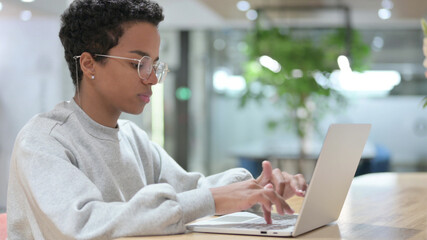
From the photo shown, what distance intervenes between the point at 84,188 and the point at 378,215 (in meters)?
0.83

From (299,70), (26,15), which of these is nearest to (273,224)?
(26,15)

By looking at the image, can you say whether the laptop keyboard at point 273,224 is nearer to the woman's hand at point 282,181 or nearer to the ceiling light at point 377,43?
the woman's hand at point 282,181

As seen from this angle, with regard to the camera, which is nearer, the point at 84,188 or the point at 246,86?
the point at 84,188

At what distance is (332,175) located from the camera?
1.36m

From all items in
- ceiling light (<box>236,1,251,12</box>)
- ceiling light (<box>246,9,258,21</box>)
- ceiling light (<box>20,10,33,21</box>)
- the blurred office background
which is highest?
ceiling light (<box>236,1,251,12</box>)

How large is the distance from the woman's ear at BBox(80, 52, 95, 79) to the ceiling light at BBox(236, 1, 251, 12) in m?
5.50

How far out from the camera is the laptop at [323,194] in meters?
1.26

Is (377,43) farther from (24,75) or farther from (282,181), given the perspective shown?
(282,181)

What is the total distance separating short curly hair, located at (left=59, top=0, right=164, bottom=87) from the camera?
1.63 meters

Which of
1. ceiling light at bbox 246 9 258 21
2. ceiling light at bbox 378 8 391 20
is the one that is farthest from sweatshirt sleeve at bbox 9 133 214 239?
ceiling light at bbox 378 8 391 20

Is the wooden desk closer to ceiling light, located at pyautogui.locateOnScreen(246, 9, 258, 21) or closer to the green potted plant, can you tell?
the green potted plant

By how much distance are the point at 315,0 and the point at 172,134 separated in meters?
2.43

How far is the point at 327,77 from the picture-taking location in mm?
7043

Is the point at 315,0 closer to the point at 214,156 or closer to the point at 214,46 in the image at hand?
the point at 214,46
